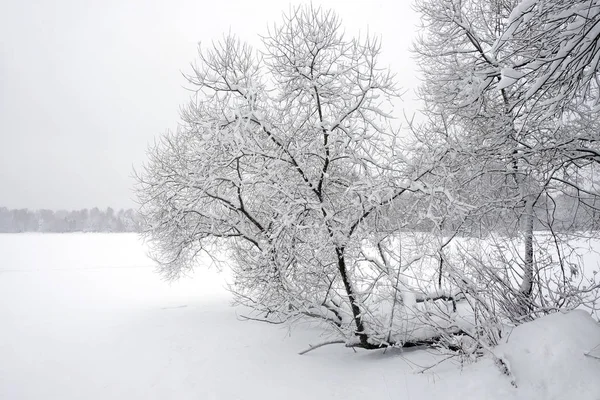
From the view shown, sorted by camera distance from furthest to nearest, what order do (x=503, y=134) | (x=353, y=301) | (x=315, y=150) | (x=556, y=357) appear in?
(x=353, y=301) < (x=315, y=150) < (x=503, y=134) < (x=556, y=357)

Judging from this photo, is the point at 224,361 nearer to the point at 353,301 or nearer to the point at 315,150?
the point at 353,301

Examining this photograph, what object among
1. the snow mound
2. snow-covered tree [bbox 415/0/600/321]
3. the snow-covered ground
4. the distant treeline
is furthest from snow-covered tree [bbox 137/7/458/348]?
the distant treeline

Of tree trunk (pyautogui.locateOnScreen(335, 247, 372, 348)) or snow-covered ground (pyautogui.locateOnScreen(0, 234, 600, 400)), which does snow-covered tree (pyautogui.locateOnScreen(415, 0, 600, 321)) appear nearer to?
snow-covered ground (pyautogui.locateOnScreen(0, 234, 600, 400))

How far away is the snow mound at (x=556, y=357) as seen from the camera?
2.79 m

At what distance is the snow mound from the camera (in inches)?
110

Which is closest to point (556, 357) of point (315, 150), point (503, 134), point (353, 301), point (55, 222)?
point (353, 301)

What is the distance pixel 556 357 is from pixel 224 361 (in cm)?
536

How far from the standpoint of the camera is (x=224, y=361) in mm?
6398

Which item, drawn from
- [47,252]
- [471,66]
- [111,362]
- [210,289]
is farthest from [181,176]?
[47,252]

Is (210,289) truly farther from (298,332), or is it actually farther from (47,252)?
(47,252)

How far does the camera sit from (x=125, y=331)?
8719 millimetres

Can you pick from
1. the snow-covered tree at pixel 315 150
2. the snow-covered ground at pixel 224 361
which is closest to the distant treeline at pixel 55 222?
the snow-covered ground at pixel 224 361

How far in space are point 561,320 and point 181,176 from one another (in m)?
7.05

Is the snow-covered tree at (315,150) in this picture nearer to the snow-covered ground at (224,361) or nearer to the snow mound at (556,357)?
the snow-covered ground at (224,361)
